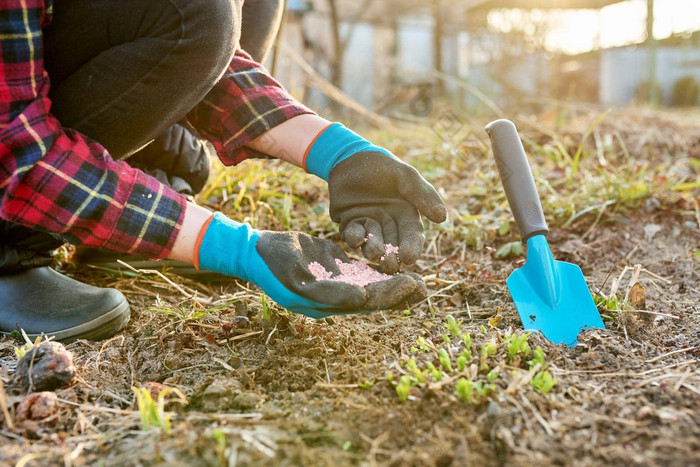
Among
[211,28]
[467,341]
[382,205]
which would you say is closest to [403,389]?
[467,341]

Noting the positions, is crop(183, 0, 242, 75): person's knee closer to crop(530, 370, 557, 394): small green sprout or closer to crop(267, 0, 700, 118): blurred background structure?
crop(530, 370, 557, 394): small green sprout

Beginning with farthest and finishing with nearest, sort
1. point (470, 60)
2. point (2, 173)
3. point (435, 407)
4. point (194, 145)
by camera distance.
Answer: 1. point (470, 60)
2. point (194, 145)
3. point (2, 173)
4. point (435, 407)

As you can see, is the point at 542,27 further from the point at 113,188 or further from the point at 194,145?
the point at 113,188

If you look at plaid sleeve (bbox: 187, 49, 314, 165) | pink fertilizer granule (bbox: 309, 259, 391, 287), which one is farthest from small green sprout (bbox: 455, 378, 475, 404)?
plaid sleeve (bbox: 187, 49, 314, 165)

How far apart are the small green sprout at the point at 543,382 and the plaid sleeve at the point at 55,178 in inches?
33.8

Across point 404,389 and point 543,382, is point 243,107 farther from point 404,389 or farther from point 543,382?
point 543,382

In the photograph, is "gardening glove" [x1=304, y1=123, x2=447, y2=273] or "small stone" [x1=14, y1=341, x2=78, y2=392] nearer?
"small stone" [x1=14, y1=341, x2=78, y2=392]

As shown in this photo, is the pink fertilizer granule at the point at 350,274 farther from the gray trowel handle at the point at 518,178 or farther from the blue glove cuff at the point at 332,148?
the gray trowel handle at the point at 518,178

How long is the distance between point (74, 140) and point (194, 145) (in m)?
0.77

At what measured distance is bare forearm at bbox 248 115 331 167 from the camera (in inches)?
59.9

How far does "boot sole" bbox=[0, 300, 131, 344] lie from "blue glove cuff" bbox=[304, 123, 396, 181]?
68cm

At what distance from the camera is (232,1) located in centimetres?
132

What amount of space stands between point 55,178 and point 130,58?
392 mm

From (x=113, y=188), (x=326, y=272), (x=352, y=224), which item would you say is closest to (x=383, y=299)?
(x=326, y=272)
